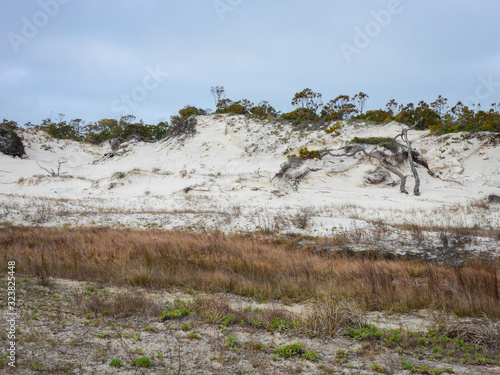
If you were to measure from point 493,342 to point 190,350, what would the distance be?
4078 mm

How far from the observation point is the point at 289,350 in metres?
3.80

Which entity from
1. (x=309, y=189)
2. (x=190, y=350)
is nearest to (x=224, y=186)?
(x=309, y=189)

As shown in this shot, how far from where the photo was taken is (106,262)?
25.2 feet

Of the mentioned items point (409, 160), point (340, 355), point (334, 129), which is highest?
point (334, 129)

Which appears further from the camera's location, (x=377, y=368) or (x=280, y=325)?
(x=280, y=325)

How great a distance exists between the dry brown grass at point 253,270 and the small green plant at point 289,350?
1.63 meters

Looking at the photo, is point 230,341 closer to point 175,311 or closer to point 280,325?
point 280,325

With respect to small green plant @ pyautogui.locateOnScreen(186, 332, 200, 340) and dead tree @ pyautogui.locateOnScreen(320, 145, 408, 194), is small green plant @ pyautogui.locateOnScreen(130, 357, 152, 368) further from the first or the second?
dead tree @ pyautogui.locateOnScreen(320, 145, 408, 194)

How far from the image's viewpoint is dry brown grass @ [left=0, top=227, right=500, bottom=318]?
18.2 ft

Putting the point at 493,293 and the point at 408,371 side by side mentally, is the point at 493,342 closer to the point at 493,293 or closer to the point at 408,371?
the point at 408,371

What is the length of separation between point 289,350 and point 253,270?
3478 millimetres

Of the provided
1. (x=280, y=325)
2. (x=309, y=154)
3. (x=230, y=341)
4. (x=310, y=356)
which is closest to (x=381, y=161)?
(x=309, y=154)

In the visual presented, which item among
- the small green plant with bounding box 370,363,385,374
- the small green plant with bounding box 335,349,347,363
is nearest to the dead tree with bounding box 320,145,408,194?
the small green plant with bounding box 335,349,347,363

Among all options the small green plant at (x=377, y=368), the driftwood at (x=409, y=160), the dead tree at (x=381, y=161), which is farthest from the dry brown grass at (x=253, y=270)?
the dead tree at (x=381, y=161)
